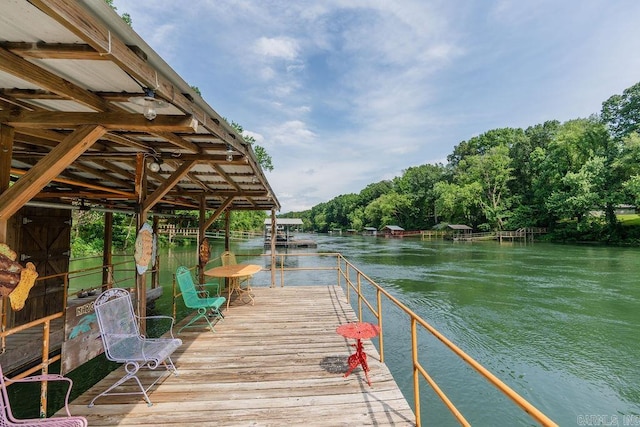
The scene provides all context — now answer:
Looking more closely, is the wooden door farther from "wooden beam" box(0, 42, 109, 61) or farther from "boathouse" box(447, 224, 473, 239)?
"boathouse" box(447, 224, 473, 239)

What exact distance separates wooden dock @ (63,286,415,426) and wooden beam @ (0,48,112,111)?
251cm

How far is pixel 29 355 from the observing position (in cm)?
414

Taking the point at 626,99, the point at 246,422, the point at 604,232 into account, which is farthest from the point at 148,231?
the point at 626,99

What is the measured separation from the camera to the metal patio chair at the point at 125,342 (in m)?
2.77

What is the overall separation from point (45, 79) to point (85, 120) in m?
0.59

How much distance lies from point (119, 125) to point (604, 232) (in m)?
41.0

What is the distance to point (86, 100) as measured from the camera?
7.32ft

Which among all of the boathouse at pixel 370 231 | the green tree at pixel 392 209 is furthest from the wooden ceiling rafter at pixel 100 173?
the green tree at pixel 392 209

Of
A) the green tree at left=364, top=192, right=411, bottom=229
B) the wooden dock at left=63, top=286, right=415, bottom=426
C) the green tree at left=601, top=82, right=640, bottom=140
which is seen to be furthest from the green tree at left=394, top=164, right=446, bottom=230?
the wooden dock at left=63, top=286, right=415, bottom=426

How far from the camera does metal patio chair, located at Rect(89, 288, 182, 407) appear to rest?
277 centimetres

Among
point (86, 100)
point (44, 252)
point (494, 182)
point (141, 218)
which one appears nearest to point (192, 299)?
point (141, 218)

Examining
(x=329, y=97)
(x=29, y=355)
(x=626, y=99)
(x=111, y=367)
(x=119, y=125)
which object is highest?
(x=626, y=99)

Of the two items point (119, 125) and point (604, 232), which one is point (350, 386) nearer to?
point (119, 125)

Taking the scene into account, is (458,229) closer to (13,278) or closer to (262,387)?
(262,387)
